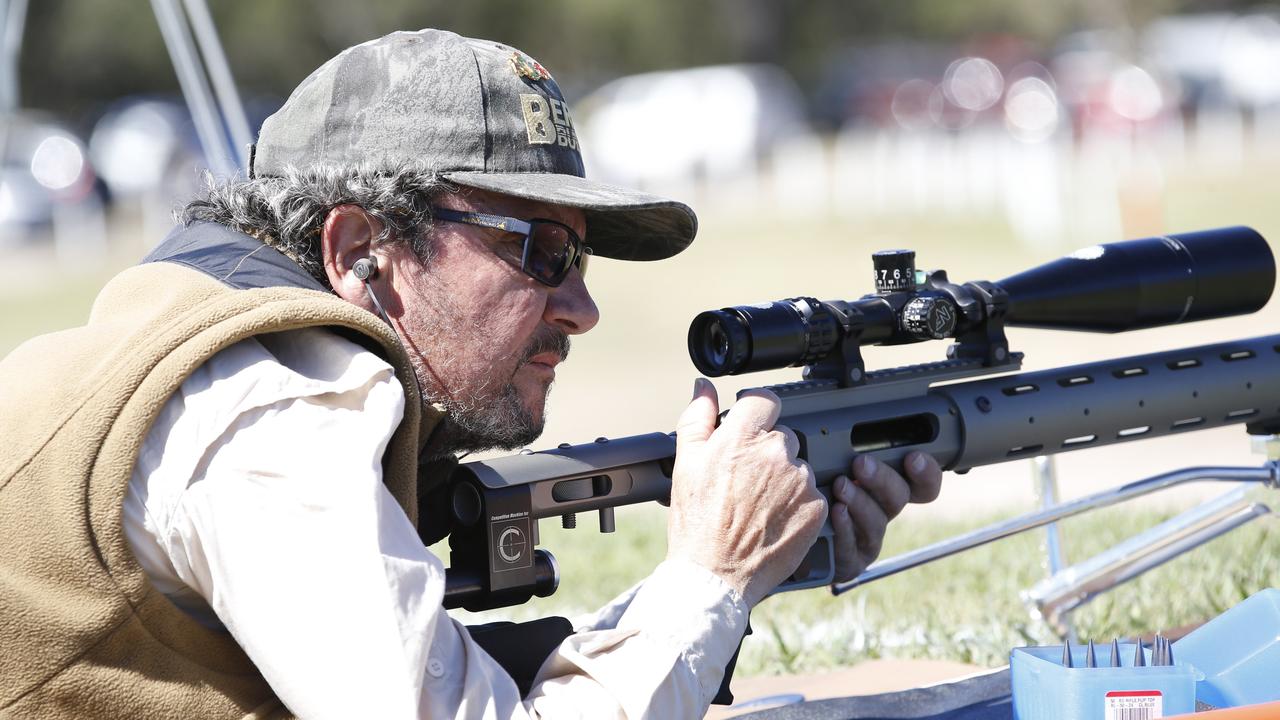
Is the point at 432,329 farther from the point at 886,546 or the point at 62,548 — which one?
the point at 886,546

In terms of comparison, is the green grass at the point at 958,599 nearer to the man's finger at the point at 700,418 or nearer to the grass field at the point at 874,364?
the grass field at the point at 874,364

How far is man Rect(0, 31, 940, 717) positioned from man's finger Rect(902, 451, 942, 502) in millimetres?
670

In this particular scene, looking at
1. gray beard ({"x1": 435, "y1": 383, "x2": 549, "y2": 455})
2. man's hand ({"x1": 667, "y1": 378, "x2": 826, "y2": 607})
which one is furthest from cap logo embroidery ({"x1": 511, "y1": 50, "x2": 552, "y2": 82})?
man's hand ({"x1": 667, "y1": 378, "x2": 826, "y2": 607})

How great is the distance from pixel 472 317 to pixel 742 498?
0.65m

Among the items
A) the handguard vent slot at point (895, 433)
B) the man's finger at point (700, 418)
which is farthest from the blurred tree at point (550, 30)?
the man's finger at point (700, 418)

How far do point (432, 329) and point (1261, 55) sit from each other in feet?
108

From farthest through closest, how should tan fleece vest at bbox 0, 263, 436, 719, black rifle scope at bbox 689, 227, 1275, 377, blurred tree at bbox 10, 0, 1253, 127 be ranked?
blurred tree at bbox 10, 0, 1253, 127 < black rifle scope at bbox 689, 227, 1275, 377 < tan fleece vest at bbox 0, 263, 436, 719

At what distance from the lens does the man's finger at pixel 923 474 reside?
350 centimetres

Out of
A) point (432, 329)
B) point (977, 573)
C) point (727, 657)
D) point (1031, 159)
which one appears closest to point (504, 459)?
point (432, 329)

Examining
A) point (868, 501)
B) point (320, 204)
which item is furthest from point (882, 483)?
point (320, 204)

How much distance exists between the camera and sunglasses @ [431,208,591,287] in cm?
298

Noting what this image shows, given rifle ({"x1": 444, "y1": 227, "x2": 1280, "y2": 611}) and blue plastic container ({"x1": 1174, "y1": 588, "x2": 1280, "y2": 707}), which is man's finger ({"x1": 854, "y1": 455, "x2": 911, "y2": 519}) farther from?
blue plastic container ({"x1": 1174, "y1": 588, "x2": 1280, "y2": 707})

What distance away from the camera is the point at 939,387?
12.1 ft

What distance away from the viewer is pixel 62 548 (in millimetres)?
2363
